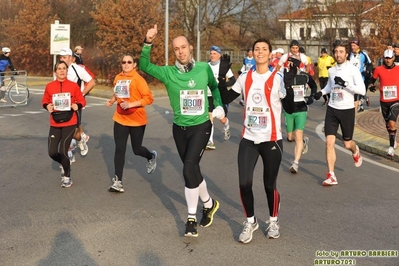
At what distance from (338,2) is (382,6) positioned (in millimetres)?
13255

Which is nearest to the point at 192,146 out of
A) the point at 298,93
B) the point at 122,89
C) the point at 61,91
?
the point at 122,89

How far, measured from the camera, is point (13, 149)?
38.2 feet

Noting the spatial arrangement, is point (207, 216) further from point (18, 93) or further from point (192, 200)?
point (18, 93)

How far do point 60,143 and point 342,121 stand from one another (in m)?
4.00

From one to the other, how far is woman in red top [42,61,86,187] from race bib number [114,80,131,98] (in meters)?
0.59

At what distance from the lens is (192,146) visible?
6.21 metres

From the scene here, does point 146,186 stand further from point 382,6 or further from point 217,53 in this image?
point 382,6

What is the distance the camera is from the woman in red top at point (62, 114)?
8.38 metres

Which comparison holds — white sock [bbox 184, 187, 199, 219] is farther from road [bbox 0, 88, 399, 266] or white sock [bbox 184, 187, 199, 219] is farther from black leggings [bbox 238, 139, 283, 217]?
black leggings [bbox 238, 139, 283, 217]

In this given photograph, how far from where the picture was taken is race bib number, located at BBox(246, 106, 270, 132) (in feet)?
19.2

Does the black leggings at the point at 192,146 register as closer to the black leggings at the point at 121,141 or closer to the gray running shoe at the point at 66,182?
the black leggings at the point at 121,141

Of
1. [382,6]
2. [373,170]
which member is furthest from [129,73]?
[382,6]

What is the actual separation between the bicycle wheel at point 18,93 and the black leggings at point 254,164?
52.9 ft

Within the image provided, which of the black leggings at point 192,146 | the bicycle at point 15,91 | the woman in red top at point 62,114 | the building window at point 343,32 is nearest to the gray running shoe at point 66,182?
the woman in red top at point 62,114
